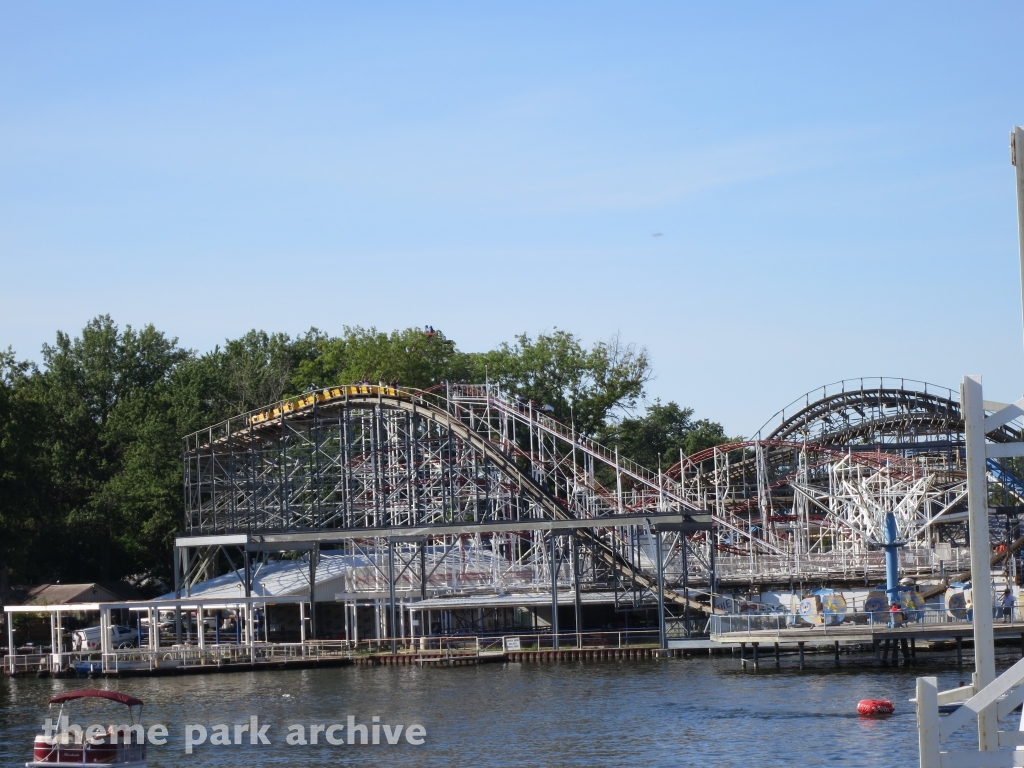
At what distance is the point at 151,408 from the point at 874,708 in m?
64.1

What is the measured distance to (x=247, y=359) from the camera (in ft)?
353

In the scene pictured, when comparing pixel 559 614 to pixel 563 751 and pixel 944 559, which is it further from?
pixel 563 751

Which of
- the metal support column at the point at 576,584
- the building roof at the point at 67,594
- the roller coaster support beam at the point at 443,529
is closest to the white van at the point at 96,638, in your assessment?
the building roof at the point at 67,594

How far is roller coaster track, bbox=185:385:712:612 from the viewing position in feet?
198

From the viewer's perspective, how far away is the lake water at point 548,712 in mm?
32812

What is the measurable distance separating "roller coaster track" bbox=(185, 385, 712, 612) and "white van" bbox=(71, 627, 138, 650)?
10147 millimetres

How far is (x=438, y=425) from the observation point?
66438 millimetres

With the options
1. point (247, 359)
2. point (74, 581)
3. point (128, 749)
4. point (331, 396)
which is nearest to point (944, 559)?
point (331, 396)

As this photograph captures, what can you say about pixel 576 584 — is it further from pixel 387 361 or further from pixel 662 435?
pixel 662 435

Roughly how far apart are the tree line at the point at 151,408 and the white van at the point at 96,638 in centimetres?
651

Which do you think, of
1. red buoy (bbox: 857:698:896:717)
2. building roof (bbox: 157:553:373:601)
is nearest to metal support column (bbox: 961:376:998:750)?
red buoy (bbox: 857:698:896:717)

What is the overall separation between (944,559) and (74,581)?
51.1 metres

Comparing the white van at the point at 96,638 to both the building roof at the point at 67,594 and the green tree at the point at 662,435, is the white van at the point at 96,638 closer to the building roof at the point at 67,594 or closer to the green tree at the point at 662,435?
the building roof at the point at 67,594

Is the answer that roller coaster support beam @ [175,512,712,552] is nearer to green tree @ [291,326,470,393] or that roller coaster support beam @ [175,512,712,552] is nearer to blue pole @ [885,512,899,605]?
blue pole @ [885,512,899,605]
